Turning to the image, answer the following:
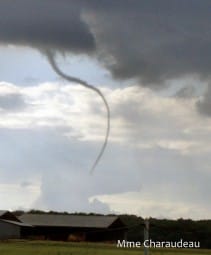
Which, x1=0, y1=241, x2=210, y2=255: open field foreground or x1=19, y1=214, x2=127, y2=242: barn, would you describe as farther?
x1=19, y1=214, x2=127, y2=242: barn

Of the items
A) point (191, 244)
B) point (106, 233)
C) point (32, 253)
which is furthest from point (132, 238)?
point (32, 253)

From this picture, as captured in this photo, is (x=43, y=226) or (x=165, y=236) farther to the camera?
(x=43, y=226)

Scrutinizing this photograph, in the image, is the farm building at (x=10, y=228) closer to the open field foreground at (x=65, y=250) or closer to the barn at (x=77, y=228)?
the barn at (x=77, y=228)

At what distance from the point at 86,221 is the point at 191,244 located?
2487 cm

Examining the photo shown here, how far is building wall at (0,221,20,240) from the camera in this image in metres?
125

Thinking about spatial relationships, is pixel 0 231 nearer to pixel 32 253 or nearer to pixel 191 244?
pixel 191 244

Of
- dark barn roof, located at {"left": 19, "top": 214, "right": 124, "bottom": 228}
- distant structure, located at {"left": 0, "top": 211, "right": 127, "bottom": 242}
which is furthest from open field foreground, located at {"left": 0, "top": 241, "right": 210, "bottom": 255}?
dark barn roof, located at {"left": 19, "top": 214, "right": 124, "bottom": 228}

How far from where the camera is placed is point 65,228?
131 m

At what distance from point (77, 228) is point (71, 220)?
3.88 m

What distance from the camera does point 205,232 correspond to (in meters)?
128

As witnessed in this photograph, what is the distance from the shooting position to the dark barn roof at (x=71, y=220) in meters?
131

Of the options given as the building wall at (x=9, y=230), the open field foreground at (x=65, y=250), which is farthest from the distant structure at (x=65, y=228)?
the open field foreground at (x=65, y=250)

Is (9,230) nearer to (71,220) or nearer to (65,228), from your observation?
(65,228)

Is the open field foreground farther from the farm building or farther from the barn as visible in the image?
the barn
